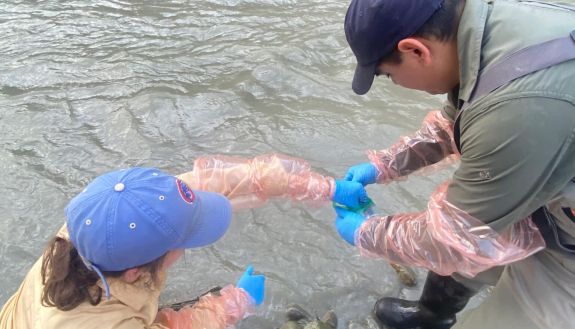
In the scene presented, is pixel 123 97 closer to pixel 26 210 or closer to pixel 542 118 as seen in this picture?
pixel 26 210

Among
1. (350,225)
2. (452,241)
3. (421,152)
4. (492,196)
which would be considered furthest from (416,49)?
(421,152)

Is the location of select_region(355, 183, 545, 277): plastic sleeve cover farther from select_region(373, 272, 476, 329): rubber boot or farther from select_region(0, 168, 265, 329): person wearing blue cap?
select_region(0, 168, 265, 329): person wearing blue cap

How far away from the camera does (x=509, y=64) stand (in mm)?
1645

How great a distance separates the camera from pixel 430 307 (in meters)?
2.76

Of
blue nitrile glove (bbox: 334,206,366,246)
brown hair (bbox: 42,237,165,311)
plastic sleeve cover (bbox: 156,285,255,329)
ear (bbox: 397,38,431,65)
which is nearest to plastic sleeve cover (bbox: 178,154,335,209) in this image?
blue nitrile glove (bbox: 334,206,366,246)

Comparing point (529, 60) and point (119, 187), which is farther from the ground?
point (529, 60)

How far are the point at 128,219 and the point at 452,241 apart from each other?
118cm

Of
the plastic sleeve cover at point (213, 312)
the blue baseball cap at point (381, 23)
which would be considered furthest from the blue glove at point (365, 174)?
the blue baseball cap at point (381, 23)

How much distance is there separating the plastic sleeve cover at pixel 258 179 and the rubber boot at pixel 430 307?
2.27 feet

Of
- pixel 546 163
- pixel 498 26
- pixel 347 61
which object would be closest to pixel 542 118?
pixel 546 163

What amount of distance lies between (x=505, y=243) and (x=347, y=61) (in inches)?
132

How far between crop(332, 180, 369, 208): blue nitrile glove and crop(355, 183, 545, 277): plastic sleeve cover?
0.42 metres

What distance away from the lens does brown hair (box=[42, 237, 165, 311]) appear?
1.85 metres

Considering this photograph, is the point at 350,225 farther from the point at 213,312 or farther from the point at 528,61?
the point at 528,61
